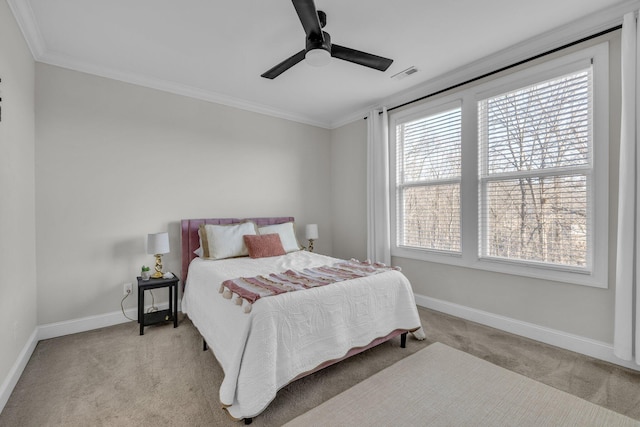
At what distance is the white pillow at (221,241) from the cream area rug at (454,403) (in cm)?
194

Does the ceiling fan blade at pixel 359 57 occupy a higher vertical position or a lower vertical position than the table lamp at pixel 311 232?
higher

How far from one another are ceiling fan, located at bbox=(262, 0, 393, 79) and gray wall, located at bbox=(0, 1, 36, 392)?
72.2 inches

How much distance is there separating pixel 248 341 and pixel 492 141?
2923 millimetres

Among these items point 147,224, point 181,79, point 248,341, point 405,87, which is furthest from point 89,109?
point 405,87

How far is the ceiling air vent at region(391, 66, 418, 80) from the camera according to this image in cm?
307

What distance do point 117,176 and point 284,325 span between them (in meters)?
2.54

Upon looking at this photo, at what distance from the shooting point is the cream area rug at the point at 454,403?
1.63m

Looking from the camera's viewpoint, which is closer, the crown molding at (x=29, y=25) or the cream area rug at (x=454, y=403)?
the cream area rug at (x=454, y=403)

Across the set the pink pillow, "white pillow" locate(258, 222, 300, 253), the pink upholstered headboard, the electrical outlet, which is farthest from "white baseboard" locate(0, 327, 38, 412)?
"white pillow" locate(258, 222, 300, 253)

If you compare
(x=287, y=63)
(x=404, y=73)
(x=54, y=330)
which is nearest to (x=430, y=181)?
(x=404, y=73)

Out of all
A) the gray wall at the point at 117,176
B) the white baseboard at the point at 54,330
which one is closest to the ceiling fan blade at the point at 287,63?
the gray wall at the point at 117,176

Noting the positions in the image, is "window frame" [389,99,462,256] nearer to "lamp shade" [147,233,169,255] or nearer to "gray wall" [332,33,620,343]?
"gray wall" [332,33,620,343]

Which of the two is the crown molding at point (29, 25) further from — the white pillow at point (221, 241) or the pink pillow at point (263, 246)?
the pink pillow at point (263, 246)

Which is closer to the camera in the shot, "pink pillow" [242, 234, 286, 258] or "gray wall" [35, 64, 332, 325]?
"gray wall" [35, 64, 332, 325]
